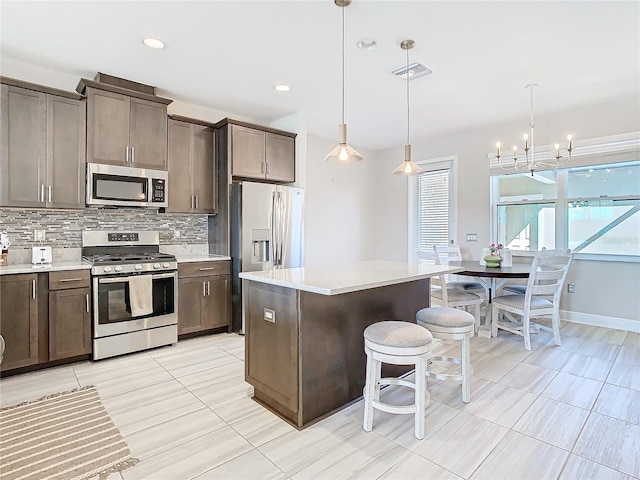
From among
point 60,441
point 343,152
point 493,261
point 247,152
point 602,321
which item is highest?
point 247,152

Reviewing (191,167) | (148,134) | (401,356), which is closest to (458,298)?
(401,356)

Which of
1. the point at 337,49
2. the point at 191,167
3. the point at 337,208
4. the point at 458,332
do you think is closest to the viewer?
the point at 458,332

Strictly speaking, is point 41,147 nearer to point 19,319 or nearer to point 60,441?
point 19,319

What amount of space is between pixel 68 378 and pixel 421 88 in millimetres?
4310

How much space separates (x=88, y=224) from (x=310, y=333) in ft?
9.37

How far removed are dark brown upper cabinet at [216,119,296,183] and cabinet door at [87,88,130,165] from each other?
1.07 meters

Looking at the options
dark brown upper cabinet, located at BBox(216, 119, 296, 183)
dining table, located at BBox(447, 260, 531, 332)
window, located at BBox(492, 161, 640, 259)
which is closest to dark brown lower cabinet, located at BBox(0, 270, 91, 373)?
dark brown upper cabinet, located at BBox(216, 119, 296, 183)

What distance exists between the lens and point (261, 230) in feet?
13.7

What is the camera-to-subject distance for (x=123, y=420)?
7.34 ft

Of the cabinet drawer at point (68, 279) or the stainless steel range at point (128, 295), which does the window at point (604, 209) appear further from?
the cabinet drawer at point (68, 279)

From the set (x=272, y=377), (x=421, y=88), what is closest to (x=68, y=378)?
(x=272, y=377)

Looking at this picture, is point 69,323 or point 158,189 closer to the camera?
point 69,323

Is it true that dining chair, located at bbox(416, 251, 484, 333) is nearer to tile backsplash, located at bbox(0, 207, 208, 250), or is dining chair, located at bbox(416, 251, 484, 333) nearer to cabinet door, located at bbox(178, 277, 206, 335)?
cabinet door, located at bbox(178, 277, 206, 335)

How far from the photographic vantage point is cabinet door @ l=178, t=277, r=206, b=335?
3.77 metres
